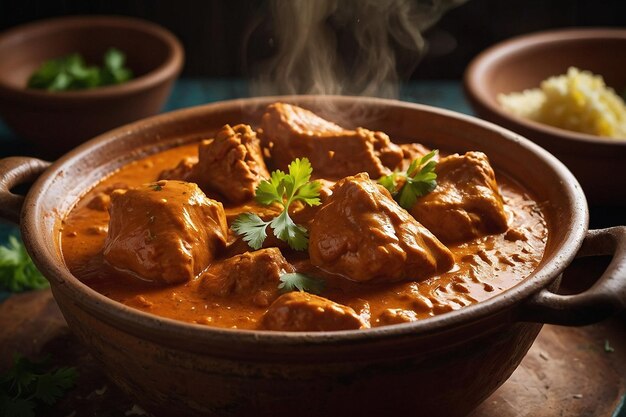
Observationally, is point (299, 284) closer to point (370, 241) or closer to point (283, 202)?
point (370, 241)

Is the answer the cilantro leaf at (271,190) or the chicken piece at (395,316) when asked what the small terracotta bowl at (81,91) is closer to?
the cilantro leaf at (271,190)

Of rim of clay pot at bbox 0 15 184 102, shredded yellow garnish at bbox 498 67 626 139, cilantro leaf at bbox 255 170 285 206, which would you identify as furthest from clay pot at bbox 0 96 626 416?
rim of clay pot at bbox 0 15 184 102

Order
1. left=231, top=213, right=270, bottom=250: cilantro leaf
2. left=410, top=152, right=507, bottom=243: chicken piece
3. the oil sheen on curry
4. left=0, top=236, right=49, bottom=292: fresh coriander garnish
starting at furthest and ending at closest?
left=0, top=236, right=49, bottom=292: fresh coriander garnish → left=410, top=152, right=507, bottom=243: chicken piece → left=231, top=213, right=270, bottom=250: cilantro leaf → the oil sheen on curry

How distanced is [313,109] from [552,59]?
2.41m

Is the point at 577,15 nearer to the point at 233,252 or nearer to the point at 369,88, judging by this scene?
the point at 369,88

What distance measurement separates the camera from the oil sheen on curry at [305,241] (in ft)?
8.36

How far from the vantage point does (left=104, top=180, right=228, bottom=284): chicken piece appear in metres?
2.65

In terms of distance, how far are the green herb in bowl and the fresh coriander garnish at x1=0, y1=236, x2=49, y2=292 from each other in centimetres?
175

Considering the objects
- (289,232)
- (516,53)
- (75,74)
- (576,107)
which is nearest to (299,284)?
(289,232)

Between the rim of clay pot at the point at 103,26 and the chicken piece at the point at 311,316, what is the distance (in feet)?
9.29

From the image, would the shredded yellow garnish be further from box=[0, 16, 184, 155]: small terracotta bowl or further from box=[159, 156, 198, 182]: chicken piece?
box=[159, 156, 198, 182]: chicken piece

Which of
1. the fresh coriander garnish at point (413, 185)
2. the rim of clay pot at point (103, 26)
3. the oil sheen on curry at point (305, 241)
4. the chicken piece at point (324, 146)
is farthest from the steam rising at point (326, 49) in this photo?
the fresh coriander garnish at point (413, 185)

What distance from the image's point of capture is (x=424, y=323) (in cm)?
220

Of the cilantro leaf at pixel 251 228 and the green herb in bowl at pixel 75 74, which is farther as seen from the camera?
the green herb in bowl at pixel 75 74
